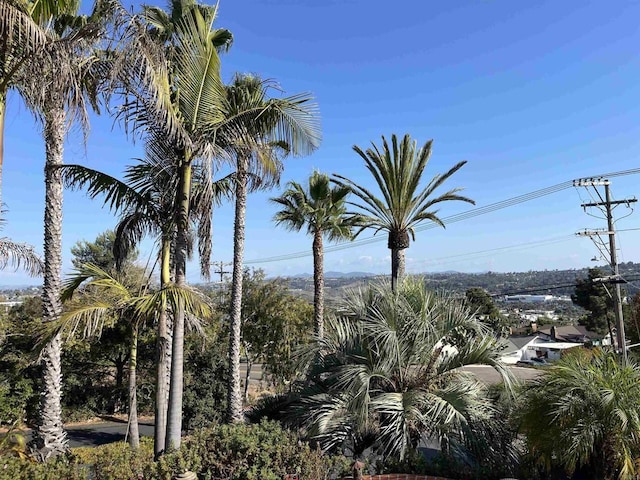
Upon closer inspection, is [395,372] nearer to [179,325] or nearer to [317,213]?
[179,325]

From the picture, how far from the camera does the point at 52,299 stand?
32.1 ft

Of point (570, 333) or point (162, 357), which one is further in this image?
point (570, 333)

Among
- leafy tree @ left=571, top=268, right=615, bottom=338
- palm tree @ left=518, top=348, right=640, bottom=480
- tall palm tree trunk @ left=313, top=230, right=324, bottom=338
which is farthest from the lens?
leafy tree @ left=571, top=268, right=615, bottom=338

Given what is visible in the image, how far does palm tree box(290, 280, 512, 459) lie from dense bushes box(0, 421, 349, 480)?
1850mm

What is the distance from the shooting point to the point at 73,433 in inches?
751

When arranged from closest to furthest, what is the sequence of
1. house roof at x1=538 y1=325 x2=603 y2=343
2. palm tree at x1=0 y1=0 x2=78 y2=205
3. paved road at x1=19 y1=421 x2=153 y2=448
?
palm tree at x1=0 y1=0 x2=78 y2=205, paved road at x1=19 y1=421 x2=153 y2=448, house roof at x1=538 y1=325 x2=603 y2=343

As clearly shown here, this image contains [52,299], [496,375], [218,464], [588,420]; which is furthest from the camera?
[496,375]

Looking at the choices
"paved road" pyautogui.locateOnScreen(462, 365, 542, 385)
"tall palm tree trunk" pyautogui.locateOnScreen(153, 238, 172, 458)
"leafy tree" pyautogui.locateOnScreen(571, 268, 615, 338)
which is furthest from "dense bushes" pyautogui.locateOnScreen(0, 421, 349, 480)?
"leafy tree" pyautogui.locateOnScreen(571, 268, 615, 338)

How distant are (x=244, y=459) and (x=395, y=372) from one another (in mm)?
3514

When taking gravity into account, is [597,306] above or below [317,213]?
below

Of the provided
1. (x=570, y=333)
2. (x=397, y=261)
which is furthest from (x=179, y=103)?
(x=570, y=333)

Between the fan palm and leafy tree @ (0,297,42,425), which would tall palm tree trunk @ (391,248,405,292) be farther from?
leafy tree @ (0,297,42,425)

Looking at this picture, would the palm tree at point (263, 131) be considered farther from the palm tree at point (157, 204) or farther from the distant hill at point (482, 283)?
the distant hill at point (482, 283)

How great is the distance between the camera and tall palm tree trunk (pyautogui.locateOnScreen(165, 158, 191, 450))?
6.08m
